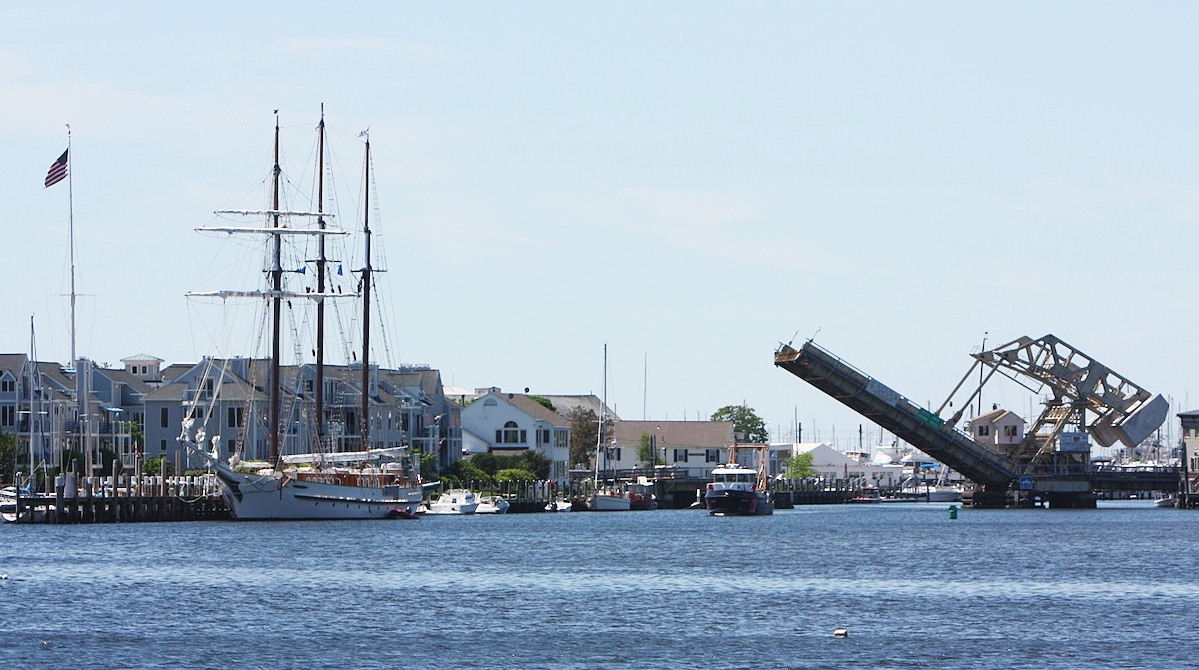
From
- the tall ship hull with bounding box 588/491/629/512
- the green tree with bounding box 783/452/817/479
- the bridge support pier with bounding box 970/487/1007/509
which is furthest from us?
the green tree with bounding box 783/452/817/479

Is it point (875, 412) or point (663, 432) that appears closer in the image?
point (875, 412)

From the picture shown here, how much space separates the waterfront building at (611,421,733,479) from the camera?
138 metres

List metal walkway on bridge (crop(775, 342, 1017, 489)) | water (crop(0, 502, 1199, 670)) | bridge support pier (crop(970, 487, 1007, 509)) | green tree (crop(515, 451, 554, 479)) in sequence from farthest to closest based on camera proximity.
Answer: green tree (crop(515, 451, 554, 479)) → bridge support pier (crop(970, 487, 1007, 509)) → metal walkway on bridge (crop(775, 342, 1017, 489)) → water (crop(0, 502, 1199, 670))

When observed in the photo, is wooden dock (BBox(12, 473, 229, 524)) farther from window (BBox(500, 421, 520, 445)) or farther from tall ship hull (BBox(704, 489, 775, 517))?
window (BBox(500, 421, 520, 445))

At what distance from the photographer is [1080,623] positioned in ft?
113

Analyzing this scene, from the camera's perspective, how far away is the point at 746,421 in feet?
520

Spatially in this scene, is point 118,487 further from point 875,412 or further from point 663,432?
point 663,432

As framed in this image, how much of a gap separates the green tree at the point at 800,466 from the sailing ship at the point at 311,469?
6696cm

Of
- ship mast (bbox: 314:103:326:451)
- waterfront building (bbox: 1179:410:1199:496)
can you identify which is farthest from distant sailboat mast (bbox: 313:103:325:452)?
waterfront building (bbox: 1179:410:1199:496)

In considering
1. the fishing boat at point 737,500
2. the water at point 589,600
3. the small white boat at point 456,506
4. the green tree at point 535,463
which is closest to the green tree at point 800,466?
the green tree at point 535,463

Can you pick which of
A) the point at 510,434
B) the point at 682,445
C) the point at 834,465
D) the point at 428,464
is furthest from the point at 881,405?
the point at 834,465

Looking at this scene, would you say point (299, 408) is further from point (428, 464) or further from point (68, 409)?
point (68, 409)

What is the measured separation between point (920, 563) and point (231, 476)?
3525 cm

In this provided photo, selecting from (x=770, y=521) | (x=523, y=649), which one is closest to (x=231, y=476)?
(x=770, y=521)
